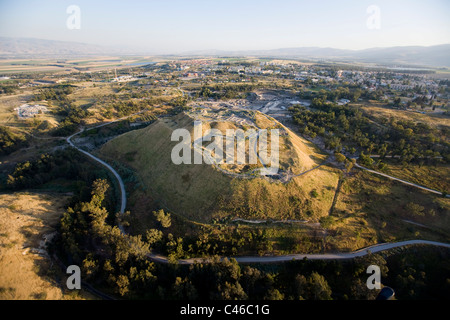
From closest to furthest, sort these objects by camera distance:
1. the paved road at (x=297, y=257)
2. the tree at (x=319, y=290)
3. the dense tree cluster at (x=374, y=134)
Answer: the tree at (x=319, y=290) < the paved road at (x=297, y=257) < the dense tree cluster at (x=374, y=134)

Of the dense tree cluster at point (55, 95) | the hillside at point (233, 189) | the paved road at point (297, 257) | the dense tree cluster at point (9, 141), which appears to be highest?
the dense tree cluster at point (55, 95)

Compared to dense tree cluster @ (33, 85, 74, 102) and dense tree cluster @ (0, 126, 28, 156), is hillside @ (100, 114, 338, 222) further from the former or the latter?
dense tree cluster @ (33, 85, 74, 102)

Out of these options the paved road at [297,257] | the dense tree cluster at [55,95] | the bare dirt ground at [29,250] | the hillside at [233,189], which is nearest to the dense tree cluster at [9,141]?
the bare dirt ground at [29,250]

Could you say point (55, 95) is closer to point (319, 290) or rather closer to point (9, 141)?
point (9, 141)

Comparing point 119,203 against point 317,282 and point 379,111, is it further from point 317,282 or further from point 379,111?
point 379,111

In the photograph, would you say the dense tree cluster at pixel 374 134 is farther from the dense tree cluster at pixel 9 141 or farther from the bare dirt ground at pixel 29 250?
the dense tree cluster at pixel 9 141

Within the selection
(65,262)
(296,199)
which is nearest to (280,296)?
(296,199)

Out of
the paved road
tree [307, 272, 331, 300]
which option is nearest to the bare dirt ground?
the paved road
